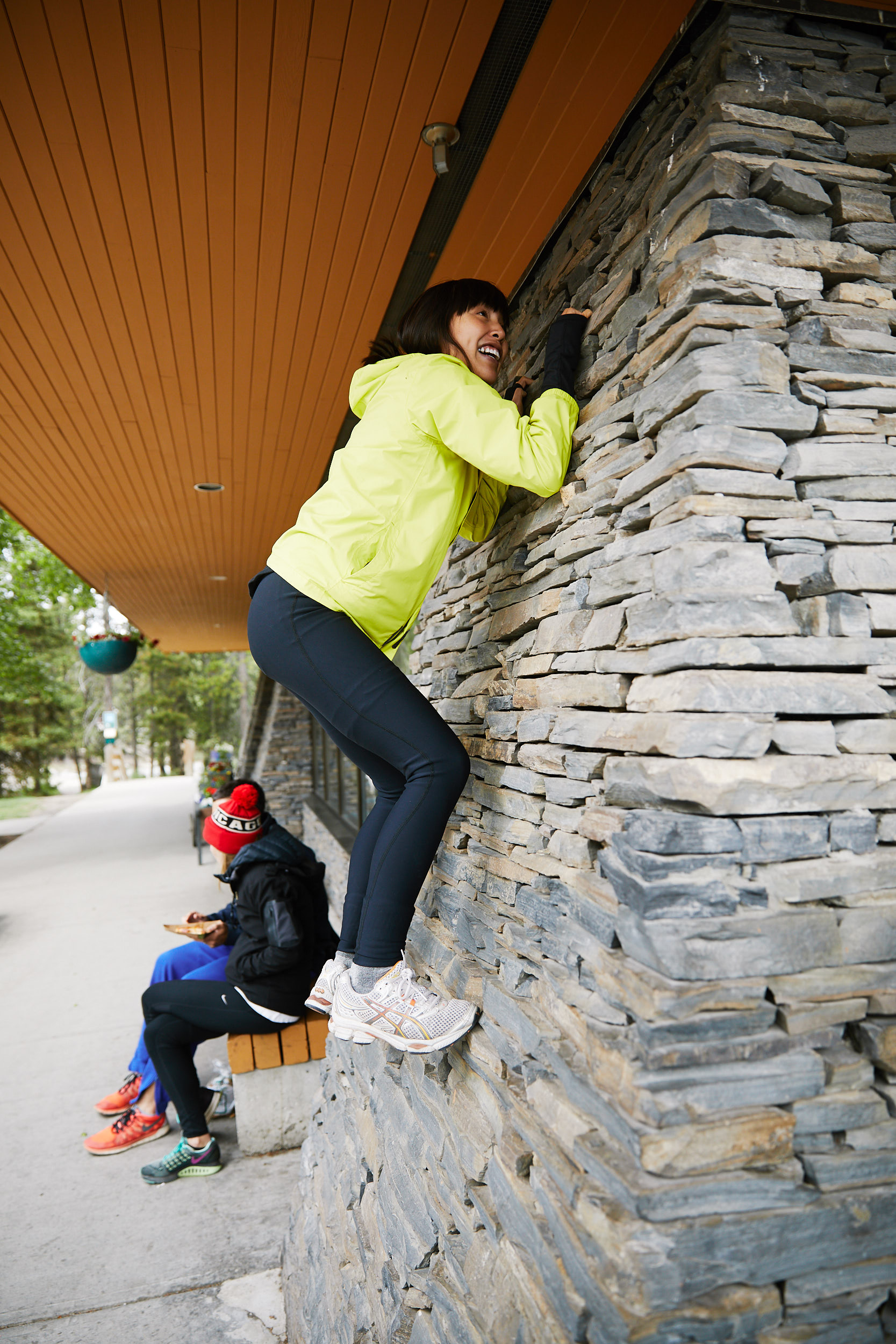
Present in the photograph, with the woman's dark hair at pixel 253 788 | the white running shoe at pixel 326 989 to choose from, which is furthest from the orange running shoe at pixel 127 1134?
the white running shoe at pixel 326 989

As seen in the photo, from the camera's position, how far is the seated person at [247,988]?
3350mm

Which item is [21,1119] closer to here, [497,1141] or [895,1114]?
[497,1141]

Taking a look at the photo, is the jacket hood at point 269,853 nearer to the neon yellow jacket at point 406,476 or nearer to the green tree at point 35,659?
the neon yellow jacket at point 406,476

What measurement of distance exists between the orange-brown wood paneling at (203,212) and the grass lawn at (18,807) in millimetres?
13463

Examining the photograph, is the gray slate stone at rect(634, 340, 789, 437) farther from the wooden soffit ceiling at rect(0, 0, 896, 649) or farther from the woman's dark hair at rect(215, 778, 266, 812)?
the woman's dark hair at rect(215, 778, 266, 812)

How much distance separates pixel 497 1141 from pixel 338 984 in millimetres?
499

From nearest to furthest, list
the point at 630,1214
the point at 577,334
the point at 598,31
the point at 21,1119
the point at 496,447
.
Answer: the point at 630,1214, the point at 598,31, the point at 496,447, the point at 577,334, the point at 21,1119

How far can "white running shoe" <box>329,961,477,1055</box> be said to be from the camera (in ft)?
5.83

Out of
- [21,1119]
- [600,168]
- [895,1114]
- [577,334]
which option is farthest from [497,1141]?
[21,1119]

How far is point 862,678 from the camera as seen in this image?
1.31m

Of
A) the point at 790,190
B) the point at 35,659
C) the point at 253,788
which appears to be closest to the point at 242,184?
the point at 790,190

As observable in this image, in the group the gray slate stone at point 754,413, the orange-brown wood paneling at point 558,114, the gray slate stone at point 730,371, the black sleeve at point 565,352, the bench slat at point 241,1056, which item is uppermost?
the orange-brown wood paneling at point 558,114

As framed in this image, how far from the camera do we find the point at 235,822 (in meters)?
3.59

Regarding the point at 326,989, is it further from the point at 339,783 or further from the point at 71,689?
the point at 71,689
